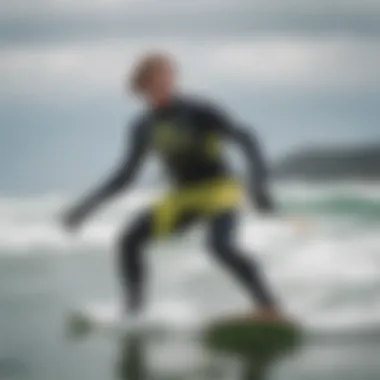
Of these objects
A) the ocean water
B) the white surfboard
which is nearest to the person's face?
the ocean water

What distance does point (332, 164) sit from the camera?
139cm

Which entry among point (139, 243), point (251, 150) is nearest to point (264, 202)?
point (251, 150)

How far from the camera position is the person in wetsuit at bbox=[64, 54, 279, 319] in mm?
1377

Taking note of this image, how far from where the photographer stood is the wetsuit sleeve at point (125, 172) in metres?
1.39

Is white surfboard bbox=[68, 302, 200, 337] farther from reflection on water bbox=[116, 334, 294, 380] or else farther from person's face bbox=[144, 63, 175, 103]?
person's face bbox=[144, 63, 175, 103]

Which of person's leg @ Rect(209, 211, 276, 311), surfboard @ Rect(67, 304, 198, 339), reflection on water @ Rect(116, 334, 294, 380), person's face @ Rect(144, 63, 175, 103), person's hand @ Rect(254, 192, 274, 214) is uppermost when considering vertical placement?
person's face @ Rect(144, 63, 175, 103)

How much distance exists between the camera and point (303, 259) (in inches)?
54.1

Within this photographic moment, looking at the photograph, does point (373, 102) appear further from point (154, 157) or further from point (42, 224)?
point (42, 224)

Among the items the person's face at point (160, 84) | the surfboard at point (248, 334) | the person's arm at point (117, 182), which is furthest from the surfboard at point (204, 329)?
the person's face at point (160, 84)

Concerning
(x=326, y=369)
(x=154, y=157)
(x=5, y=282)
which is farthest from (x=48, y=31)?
(x=326, y=369)

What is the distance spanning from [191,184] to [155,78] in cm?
15

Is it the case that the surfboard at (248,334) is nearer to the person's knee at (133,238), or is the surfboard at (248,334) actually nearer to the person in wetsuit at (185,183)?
the person in wetsuit at (185,183)

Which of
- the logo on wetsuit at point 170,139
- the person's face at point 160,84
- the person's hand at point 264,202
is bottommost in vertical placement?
the person's hand at point 264,202

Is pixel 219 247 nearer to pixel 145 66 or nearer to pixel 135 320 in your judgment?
pixel 135 320
